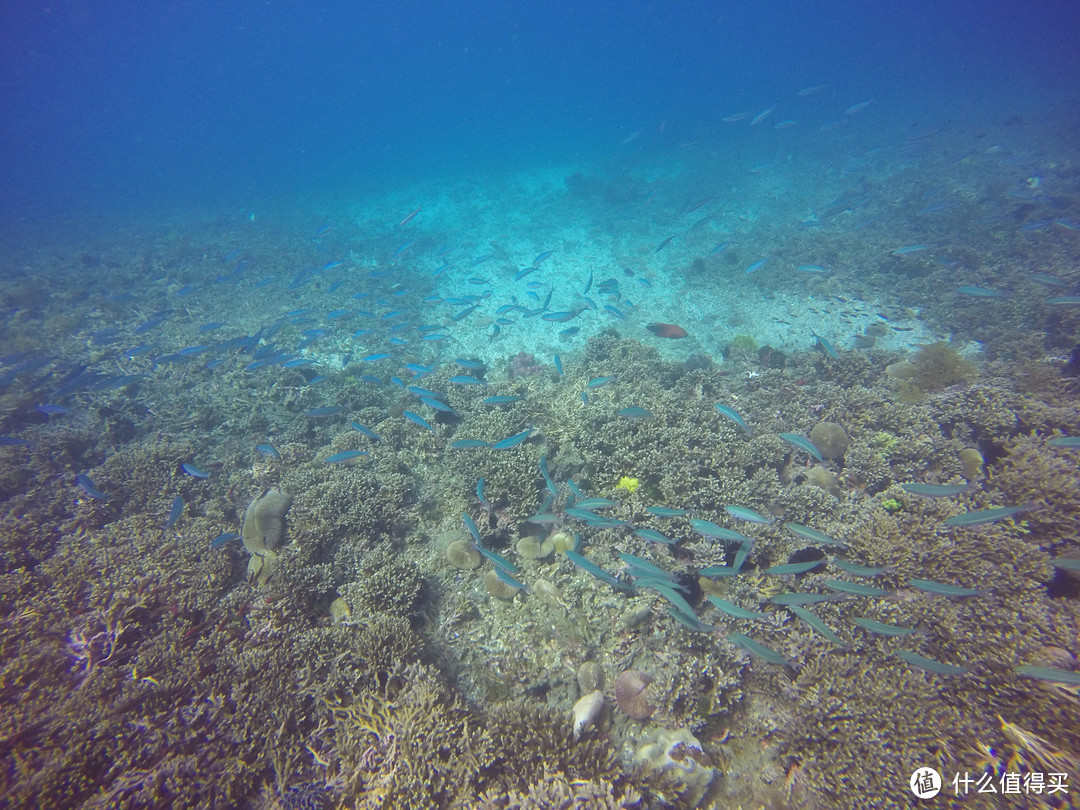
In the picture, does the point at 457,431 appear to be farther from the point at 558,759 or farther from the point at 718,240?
the point at 718,240

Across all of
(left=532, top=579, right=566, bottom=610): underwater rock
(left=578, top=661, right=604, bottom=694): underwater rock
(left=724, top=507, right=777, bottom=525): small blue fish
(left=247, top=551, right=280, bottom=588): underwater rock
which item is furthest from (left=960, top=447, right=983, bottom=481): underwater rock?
(left=247, top=551, right=280, bottom=588): underwater rock

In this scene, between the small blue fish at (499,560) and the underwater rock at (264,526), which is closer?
the small blue fish at (499,560)

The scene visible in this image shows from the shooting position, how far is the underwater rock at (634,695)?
3660 mm

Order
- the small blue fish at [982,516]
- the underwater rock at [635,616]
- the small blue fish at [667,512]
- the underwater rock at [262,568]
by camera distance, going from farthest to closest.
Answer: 1. the underwater rock at [262,568]
2. the small blue fish at [667,512]
3. the underwater rock at [635,616]
4. the small blue fish at [982,516]

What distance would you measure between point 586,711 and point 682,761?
855mm

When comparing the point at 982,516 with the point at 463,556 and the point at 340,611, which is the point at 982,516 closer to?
the point at 463,556

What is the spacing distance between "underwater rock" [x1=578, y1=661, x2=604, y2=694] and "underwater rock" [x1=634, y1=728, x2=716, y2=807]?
23.6 inches

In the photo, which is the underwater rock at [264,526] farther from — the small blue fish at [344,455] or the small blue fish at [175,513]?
the small blue fish at [175,513]

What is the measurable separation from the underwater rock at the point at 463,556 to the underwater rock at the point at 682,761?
2.55 m

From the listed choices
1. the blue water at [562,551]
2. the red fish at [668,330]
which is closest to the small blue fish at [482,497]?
the blue water at [562,551]

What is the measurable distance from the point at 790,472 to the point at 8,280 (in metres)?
31.1

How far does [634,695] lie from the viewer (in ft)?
12.1

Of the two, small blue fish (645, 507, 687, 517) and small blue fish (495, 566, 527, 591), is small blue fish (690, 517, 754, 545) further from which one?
small blue fish (495, 566, 527, 591)

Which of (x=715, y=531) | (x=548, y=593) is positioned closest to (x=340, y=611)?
(x=548, y=593)
